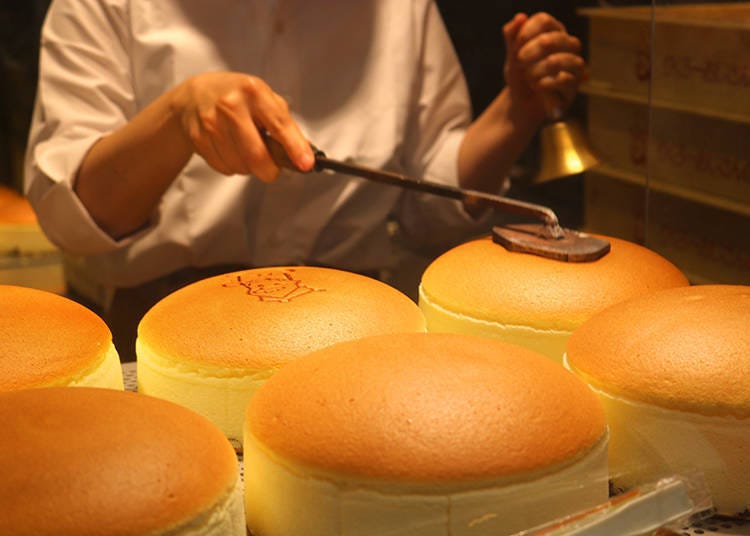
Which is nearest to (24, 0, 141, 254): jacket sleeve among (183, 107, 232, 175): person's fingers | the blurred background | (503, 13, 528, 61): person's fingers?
(183, 107, 232, 175): person's fingers

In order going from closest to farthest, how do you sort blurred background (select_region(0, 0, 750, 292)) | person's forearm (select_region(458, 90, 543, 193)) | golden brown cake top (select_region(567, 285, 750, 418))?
1. golden brown cake top (select_region(567, 285, 750, 418))
2. blurred background (select_region(0, 0, 750, 292))
3. person's forearm (select_region(458, 90, 543, 193))

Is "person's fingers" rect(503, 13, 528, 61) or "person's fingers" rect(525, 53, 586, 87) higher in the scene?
"person's fingers" rect(503, 13, 528, 61)

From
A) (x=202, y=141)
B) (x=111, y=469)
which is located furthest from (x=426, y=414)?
(x=202, y=141)

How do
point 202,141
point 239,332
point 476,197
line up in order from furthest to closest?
1. point 202,141
2. point 476,197
3. point 239,332

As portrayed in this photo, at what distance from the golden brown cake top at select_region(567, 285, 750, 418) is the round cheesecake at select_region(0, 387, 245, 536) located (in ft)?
1.14

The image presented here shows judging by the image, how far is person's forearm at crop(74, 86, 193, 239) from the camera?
151 centimetres

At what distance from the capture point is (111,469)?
63 centimetres

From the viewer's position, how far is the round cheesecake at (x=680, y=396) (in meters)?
0.80

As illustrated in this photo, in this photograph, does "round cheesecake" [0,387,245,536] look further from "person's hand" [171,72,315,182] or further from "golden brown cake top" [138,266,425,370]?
"person's hand" [171,72,315,182]

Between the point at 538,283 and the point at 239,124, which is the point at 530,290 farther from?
the point at 239,124

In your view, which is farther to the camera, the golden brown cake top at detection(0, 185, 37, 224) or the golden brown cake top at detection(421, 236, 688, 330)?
the golden brown cake top at detection(0, 185, 37, 224)

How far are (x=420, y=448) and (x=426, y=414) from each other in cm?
3

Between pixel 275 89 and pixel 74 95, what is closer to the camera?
pixel 74 95

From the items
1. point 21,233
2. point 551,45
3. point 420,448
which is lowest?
point 21,233
